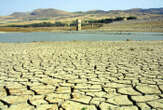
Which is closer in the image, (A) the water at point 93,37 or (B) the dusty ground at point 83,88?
(B) the dusty ground at point 83,88

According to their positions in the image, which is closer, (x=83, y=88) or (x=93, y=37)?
(x=83, y=88)

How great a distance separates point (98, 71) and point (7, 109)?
2.08m

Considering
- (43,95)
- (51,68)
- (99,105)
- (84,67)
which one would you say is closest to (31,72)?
(51,68)

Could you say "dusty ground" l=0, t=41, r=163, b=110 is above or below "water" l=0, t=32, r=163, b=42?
above

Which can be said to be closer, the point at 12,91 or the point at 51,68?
the point at 12,91

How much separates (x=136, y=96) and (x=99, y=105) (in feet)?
1.86

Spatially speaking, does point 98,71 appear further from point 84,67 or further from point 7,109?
point 7,109

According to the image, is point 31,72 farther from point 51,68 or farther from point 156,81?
point 156,81

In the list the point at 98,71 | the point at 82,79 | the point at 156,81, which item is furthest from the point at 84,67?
the point at 156,81

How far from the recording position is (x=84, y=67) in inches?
172

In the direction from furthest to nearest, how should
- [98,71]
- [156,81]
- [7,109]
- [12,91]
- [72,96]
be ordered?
[98,71]
[156,81]
[12,91]
[72,96]
[7,109]

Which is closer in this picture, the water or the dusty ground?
the dusty ground

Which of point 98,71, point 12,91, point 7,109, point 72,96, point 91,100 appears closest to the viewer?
point 7,109

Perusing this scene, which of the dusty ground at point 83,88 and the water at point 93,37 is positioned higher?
the dusty ground at point 83,88
